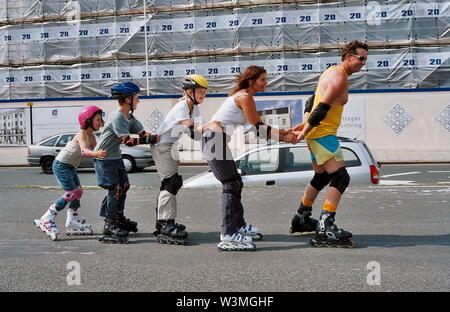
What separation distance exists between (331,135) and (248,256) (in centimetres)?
134

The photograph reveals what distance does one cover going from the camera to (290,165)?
36.4 feet

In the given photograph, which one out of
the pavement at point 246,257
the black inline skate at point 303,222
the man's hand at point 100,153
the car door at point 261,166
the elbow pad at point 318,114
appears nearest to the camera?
the pavement at point 246,257

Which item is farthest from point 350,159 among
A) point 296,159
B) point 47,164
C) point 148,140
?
point 47,164

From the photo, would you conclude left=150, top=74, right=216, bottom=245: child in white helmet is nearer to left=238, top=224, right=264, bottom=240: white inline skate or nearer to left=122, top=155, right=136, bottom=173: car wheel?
left=238, top=224, right=264, bottom=240: white inline skate

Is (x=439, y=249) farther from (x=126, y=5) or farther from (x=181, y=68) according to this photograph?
(x=126, y=5)

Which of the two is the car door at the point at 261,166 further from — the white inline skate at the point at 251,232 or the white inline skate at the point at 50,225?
the white inline skate at the point at 50,225

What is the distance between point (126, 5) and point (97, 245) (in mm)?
27795

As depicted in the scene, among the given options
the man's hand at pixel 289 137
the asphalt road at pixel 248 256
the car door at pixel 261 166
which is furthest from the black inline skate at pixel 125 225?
the car door at pixel 261 166

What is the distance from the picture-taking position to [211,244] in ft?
19.1

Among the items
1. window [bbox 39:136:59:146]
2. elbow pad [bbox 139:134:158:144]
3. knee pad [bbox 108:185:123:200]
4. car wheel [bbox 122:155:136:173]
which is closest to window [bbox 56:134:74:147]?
window [bbox 39:136:59:146]

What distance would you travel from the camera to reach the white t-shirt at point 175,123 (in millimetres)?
5793

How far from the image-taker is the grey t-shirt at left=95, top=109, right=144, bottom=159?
589cm
